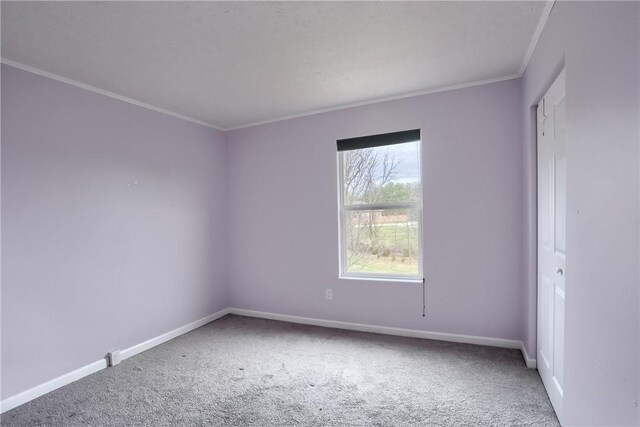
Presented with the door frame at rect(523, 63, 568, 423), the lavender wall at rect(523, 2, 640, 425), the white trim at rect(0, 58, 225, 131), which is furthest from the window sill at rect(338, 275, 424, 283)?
the white trim at rect(0, 58, 225, 131)

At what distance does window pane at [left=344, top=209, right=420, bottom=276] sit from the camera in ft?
10.7

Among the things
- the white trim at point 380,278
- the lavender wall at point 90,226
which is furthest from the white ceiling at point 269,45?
the white trim at point 380,278

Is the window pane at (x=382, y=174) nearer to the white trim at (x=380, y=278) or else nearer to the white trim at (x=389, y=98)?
the white trim at (x=389, y=98)

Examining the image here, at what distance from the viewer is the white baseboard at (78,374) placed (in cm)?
216

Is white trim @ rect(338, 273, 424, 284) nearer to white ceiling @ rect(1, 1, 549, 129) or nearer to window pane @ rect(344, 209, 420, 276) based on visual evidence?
window pane @ rect(344, 209, 420, 276)

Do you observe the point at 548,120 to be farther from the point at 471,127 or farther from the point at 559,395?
the point at 559,395

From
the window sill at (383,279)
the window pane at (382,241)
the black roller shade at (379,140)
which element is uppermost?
the black roller shade at (379,140)

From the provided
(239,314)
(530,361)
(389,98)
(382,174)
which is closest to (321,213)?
(382,174)

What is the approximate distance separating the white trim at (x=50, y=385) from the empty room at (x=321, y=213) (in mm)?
15

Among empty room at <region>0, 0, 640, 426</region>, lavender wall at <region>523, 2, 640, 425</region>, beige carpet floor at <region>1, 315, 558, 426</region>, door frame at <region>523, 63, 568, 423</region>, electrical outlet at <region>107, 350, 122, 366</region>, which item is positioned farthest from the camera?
electrical outlet at <region>107, 350, 122, 366</region>

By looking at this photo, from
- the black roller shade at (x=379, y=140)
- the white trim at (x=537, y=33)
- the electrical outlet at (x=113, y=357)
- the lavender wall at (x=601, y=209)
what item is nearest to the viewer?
the lavender wall at (x=601, y=209)

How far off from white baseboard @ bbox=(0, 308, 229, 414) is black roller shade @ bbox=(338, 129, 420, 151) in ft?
8.51

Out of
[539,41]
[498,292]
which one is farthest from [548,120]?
[498,292]

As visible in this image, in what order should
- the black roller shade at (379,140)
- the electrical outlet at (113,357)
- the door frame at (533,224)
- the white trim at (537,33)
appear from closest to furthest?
the white trim at (537,33), the door frame at (533,224), the electrical outlet at (113,357), the black roller shade at (379,140)
